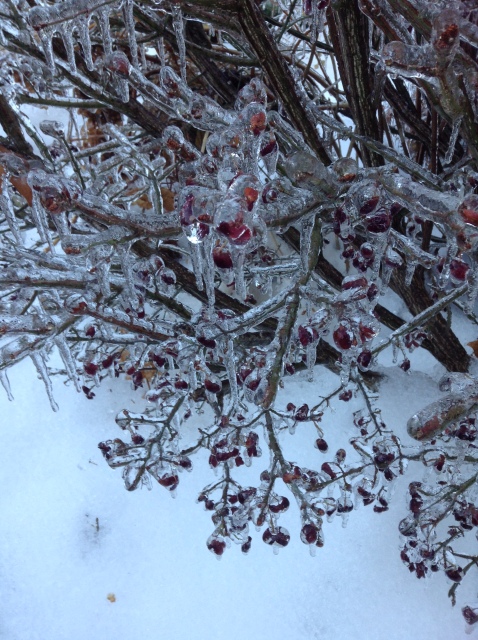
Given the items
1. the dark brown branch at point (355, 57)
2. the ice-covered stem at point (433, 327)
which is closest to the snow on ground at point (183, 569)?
the ice-covered stem at point (433, 327)

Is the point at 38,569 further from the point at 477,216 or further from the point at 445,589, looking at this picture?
the point at 477,216

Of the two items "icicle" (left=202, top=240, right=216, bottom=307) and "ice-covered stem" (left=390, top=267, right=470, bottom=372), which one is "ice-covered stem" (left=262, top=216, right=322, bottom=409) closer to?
"icicle" (left=202, top=240, right=216, bottom=307)

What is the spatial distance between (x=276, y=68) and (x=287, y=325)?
0.65 metres

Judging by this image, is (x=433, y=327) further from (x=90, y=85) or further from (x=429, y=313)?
(x=90, y=85)

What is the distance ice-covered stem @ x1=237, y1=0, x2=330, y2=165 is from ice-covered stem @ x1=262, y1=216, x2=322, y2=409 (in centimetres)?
48

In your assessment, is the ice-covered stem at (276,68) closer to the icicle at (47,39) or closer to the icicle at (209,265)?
the icicle at (47,39)

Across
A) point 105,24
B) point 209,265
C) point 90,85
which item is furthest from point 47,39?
point 209,265

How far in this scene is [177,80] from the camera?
37.8 inches

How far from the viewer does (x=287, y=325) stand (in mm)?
810

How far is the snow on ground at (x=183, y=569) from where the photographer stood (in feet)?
5.48

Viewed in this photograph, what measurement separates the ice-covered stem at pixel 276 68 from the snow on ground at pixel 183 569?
3.54 feet

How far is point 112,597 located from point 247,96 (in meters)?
1.68

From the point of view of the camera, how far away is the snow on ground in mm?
1671

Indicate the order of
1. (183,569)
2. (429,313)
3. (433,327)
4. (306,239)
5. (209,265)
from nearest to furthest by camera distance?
1. (209,265)
2. (306,239)
3. (429,313)
4. (433,327)
5. (183,569)
